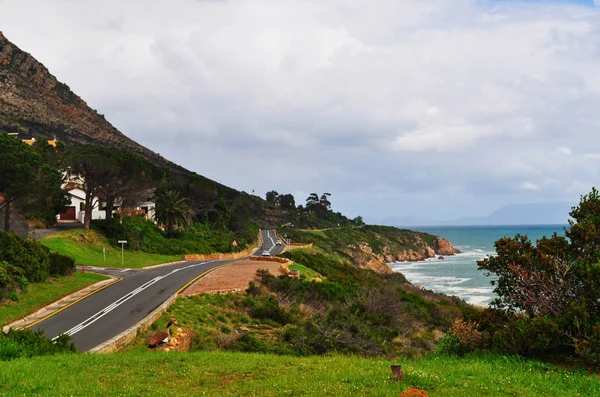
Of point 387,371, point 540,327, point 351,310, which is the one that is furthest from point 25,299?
point 540,327

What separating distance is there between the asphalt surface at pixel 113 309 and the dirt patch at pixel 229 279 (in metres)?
1.08

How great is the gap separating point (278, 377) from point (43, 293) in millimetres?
18630

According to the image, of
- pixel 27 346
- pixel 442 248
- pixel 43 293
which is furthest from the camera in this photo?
pixel 442 248

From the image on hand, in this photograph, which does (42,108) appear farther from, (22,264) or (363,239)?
(22,264)

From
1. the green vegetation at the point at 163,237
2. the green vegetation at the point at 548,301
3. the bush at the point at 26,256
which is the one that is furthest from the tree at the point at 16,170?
the green vegetation at the point at 548,301

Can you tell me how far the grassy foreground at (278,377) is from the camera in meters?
8.78

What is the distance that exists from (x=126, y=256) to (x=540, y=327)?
130 feet

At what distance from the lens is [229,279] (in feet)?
104

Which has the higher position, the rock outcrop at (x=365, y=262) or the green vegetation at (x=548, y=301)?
the green vegetation at (x=548, y=301)

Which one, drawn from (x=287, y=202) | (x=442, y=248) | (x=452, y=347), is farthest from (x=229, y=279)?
(x=287, y=202)

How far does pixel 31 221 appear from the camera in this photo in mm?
47375

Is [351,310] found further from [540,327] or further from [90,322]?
[540,327]

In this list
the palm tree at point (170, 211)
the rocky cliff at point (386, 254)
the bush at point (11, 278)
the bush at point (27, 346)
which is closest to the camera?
the bush at point (27, 346)

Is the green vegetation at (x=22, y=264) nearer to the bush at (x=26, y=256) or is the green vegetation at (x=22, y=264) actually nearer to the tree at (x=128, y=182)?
the bush at (x=26, y=256)
